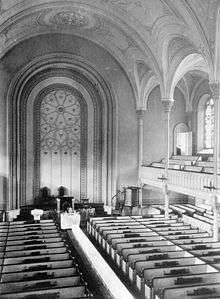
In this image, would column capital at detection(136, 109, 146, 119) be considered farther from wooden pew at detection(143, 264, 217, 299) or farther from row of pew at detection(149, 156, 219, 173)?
wooden pew at detection(143, 264, 217, 299)

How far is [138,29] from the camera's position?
64.2ft

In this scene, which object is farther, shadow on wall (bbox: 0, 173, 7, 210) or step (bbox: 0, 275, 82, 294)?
shadow on wall (bbox: 0, 173, 7, 210)

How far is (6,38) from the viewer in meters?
21.5

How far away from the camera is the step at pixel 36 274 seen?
9597 millimetres

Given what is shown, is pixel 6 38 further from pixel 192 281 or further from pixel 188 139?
pixel 192 281

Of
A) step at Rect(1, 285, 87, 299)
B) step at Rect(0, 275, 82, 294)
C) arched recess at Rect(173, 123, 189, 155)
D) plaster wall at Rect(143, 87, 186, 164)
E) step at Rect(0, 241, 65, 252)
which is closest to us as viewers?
step at Rect(1, 285, 87, 299)

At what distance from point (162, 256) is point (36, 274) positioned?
4227mm

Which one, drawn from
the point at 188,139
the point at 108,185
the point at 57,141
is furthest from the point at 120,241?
the point at 188,139

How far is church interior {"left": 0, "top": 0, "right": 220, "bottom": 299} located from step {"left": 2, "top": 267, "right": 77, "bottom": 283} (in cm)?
372

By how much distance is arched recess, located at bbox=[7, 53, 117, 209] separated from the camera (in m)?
23.5

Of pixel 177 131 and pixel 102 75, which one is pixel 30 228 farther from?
pixel 177 131

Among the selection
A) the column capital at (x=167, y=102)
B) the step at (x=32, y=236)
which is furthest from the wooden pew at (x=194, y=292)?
the column capital at (x=167, y=102)

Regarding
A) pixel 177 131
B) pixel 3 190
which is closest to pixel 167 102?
Answer: pixel 177 131

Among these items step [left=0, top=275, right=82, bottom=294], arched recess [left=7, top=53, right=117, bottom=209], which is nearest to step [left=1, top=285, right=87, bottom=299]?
step [left=0, top=275, right=82, bottom=294]
